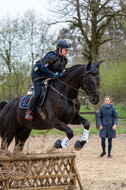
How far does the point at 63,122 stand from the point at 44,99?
632mm

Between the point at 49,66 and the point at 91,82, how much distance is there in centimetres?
90

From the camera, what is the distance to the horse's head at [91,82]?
14.7ft

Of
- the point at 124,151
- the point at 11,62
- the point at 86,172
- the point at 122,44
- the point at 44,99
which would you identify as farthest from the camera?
the point at 122,44

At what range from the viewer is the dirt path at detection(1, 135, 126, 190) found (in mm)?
4680

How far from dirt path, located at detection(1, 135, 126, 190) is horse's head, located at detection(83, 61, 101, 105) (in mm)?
970

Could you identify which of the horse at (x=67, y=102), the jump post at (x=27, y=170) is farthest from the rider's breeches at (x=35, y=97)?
the jump post at (x=27, y=170)

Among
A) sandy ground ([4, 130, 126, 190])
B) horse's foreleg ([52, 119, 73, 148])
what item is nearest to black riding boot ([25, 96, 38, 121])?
sandy ground ([4, 130, 126, 190])

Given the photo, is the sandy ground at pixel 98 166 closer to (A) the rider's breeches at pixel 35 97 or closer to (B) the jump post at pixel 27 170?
(B) the jump post at pixel 27 170

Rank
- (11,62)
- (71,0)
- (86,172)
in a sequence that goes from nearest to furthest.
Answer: (86,172) → (71,0) → (11,62)

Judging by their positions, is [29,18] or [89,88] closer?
[89,88]

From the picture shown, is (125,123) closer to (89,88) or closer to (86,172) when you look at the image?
(86,172)

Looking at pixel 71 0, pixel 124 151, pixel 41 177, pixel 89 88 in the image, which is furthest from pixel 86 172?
pixel 71 0

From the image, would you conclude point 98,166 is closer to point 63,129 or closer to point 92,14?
point 63,129

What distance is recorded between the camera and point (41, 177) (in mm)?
4324
